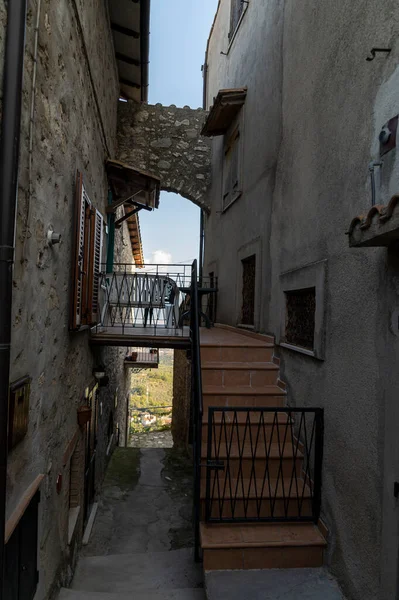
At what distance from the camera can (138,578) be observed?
12.1ft

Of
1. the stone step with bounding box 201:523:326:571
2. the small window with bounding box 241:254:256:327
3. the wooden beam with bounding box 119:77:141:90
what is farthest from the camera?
the wooden beam with bounding box 119:77:141:90

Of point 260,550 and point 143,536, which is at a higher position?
point 260,550

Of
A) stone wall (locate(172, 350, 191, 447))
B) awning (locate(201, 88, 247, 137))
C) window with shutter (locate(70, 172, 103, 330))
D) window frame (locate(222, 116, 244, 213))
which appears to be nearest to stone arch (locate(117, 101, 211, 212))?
window frame (locate(222, 116, 244, 213))

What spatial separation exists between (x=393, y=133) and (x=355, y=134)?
560mm

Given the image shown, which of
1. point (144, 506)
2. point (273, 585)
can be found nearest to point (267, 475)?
point (273, 585)

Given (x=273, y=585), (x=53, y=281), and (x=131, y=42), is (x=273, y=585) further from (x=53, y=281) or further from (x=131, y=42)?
(x=131, y=42)

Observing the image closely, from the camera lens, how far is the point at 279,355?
15.0 ft

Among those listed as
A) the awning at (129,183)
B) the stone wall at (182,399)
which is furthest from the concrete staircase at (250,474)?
the stone wall at (182,399)

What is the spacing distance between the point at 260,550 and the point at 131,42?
9.03m

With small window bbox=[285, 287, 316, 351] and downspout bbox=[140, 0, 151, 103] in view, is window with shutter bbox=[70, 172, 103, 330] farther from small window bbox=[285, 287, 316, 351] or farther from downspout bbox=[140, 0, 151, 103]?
downspout bbox=[140, 0, 151, 103]

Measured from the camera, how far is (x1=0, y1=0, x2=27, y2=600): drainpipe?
1982 millimetres

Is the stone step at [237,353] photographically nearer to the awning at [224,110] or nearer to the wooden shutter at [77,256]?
the wooden shutter at [77,256]

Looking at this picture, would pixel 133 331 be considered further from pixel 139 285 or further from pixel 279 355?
pixel 279 355

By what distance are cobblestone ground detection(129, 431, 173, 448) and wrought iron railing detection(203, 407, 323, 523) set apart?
11324 millimetres
